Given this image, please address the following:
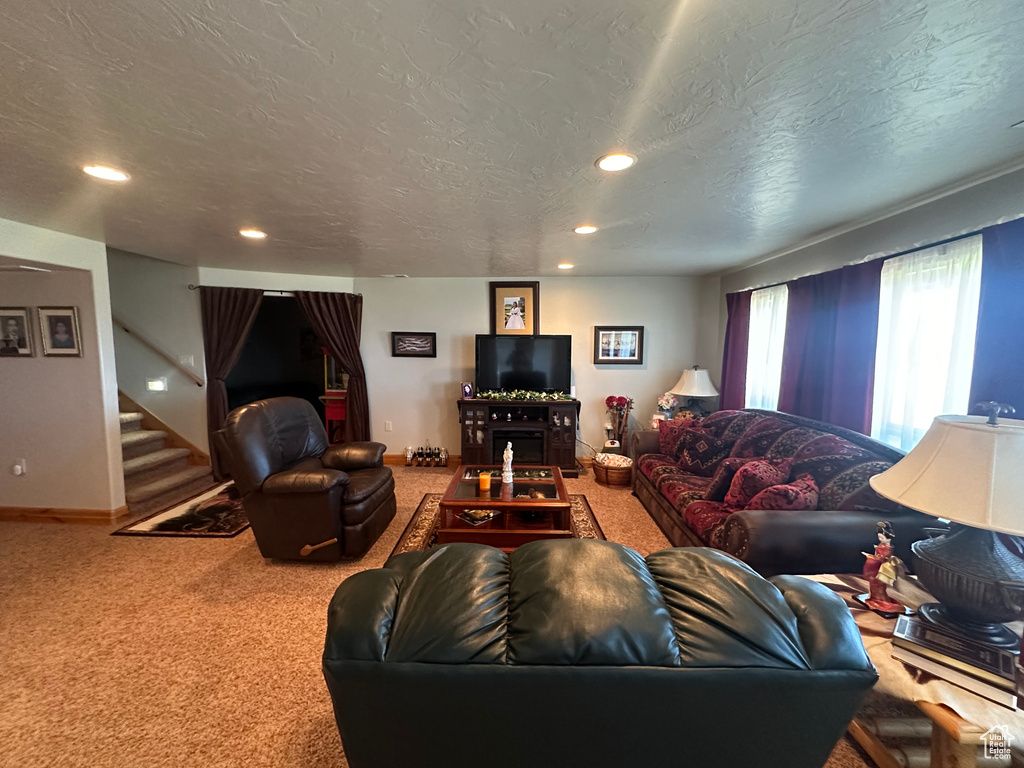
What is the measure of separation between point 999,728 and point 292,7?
243 centimetres

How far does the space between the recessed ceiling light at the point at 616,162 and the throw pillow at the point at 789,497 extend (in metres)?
1.82

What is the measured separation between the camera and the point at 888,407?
2482 mm

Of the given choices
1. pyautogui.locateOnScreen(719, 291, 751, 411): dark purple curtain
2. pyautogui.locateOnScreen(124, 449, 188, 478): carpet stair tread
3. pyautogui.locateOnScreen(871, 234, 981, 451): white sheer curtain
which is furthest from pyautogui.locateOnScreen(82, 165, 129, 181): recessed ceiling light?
pyautogui.locateOnScreen(719, 291, 751, 411): dark purple curtain

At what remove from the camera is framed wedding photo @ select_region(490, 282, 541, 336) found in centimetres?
480

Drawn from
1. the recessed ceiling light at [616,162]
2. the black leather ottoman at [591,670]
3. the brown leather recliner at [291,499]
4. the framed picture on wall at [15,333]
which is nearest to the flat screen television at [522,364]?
the brown leather recliner at [291,499]

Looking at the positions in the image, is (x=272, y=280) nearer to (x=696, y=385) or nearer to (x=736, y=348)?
(x=696, y=385)

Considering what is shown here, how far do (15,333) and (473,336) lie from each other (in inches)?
155

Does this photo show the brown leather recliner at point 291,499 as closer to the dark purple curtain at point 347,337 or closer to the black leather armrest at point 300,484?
the black leather armrest at point 300,484

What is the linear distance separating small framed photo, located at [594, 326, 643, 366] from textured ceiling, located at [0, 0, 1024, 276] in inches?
96.5

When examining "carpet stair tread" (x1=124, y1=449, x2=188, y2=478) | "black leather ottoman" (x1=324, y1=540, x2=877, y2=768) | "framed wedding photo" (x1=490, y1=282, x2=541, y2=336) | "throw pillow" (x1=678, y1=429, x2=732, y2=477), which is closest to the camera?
"black leather ottoman" (x1=324, y1=540, x2=877, y2=768)

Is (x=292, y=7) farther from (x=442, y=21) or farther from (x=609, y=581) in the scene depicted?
(x=609, y=581)

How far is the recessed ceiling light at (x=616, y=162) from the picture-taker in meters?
1.63

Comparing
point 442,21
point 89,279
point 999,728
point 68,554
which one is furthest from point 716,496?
point 89,279

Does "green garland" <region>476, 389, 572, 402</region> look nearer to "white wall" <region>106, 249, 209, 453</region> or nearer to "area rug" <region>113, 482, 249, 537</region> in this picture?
"area rug" <region>113, 482, 249, 537</region>
